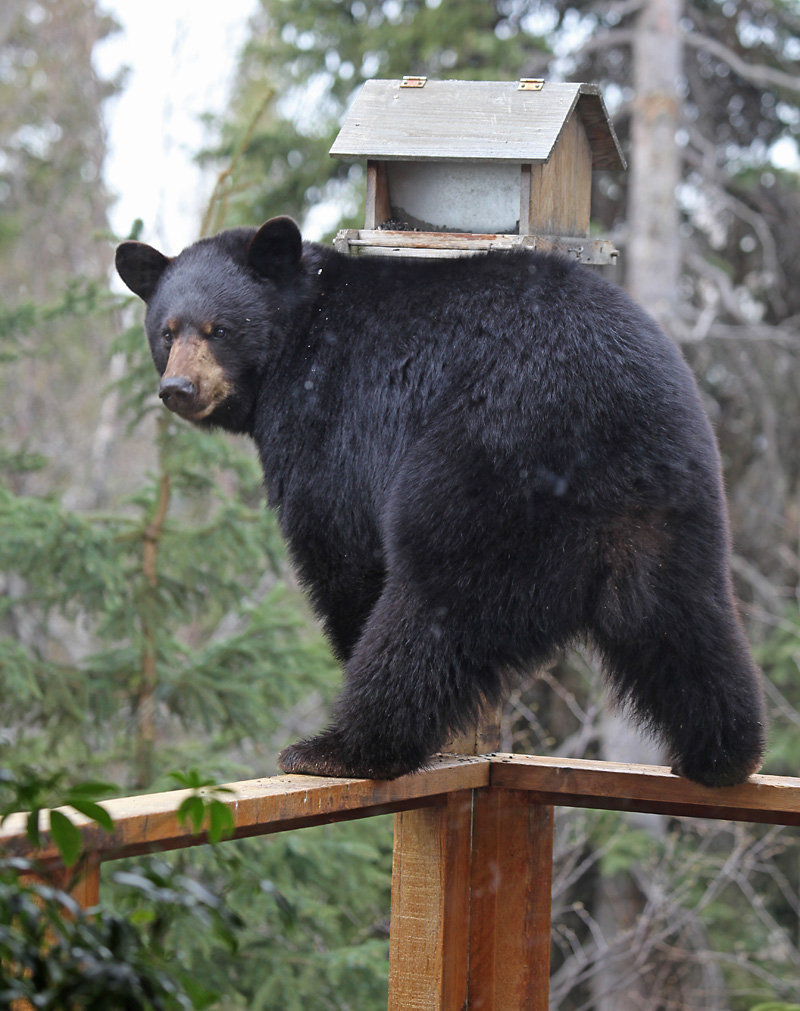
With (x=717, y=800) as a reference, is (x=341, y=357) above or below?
above

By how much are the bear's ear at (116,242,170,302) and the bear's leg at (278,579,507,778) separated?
1451 millimetres

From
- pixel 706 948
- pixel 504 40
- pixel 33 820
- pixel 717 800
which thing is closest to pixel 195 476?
pixel 717 800

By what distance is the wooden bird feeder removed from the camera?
10.2ft

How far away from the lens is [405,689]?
2.71 metres

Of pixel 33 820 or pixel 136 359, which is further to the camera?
pixel 136 359

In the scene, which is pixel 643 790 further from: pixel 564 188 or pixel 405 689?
pixel 564 188

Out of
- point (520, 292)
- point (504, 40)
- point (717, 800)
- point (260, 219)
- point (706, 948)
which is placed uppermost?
point (504, 40)

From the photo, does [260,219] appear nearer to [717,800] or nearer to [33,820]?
[717,800]

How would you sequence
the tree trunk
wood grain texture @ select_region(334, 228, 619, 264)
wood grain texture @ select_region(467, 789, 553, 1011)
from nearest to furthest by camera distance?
wood grain texture @ select_region(467, 789, 553, 1011), wood grain texture @ select_region(334, 228, 619, 264), the tree trunk

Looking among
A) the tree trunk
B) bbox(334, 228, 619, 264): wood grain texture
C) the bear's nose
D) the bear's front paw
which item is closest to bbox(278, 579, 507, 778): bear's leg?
the bear's front paw

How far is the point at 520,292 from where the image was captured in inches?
108

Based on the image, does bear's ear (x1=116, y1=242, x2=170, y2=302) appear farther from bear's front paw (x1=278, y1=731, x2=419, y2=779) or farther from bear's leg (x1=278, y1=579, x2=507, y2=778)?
bear's front paw (x1=278, y1=731, x2=419, y2=779)

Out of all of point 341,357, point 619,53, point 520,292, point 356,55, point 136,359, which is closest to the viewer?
point 520,292

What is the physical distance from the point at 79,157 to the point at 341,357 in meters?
14.5
